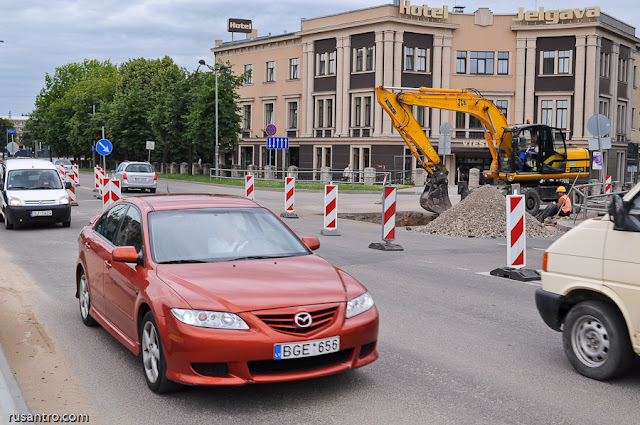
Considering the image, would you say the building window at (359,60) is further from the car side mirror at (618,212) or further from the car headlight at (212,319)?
the car headlight at (212,319)

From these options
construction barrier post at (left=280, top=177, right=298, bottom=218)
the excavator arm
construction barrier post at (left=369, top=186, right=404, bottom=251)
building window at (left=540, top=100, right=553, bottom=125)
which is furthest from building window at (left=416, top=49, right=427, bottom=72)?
construction barrier post at (left=369, top=186, right=404, bottom=251)

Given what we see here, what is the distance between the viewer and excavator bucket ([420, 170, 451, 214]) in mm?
25203

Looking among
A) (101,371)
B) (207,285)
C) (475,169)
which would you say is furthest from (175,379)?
(475,169)

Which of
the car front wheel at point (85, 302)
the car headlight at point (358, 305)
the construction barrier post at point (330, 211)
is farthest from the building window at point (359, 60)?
the car headlight at point (358, 305)

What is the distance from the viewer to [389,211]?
15266 mm

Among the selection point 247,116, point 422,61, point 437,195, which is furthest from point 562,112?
point 437,195

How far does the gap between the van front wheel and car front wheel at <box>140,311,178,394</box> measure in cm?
333

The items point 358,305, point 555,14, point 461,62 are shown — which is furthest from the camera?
point 461,62

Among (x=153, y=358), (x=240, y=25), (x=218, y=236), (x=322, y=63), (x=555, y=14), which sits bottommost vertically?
(x=153, y=358)

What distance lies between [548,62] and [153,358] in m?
51.5

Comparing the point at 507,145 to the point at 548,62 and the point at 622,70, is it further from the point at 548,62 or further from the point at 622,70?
the point at 622,70

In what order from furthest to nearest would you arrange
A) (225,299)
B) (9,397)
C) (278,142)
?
(278,142) < (225,299) < (9,397)

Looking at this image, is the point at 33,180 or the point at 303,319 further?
the point at 33,180

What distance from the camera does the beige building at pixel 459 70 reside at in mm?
51406
